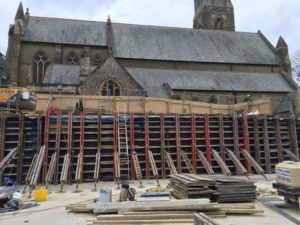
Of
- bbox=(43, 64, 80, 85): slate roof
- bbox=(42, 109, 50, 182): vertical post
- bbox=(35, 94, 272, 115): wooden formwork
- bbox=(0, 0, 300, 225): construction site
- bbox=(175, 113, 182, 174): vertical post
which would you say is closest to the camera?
bbox=(0, 0, 300, 225): construction site

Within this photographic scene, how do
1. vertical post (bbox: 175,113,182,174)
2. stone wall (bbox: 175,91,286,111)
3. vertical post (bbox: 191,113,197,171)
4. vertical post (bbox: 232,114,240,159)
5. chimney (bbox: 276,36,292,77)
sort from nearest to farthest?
vertical post (bbox: 175,113,182,174) → vertical post (bbox: 191,113,197,171) → vertical post (bbox: 232,114,240,159) → stone wall (bbox: 175,91,286,111) → chimney (bbox: 276,36,292,77)

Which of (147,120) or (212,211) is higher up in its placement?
(147,120)

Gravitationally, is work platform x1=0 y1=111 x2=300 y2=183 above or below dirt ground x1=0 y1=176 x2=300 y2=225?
above

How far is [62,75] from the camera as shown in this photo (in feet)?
85.3

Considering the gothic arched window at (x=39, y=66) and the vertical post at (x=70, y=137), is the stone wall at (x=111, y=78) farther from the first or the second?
the gothic arched window at (x=39, y=66)

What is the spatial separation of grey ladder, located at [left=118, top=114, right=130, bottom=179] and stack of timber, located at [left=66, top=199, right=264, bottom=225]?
7.01 meters

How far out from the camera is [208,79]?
102ft

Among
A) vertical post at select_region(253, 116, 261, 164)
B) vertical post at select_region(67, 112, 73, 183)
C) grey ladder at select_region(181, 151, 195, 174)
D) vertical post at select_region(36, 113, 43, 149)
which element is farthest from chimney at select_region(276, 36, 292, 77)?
vertical post at select_region(36, 113, 43, 149)

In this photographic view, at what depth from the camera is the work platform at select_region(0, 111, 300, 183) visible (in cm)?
1477

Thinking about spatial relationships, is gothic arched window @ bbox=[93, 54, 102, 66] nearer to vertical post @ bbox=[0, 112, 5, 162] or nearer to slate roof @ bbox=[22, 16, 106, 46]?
slate roof @ bbox=[22, 16, 106, 46]

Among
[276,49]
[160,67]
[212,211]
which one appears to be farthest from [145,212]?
[276,49]

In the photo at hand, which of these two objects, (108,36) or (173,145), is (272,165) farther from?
(108,36)

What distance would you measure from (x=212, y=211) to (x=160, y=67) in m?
27.0

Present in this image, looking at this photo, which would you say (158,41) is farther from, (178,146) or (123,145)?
(123,145)
